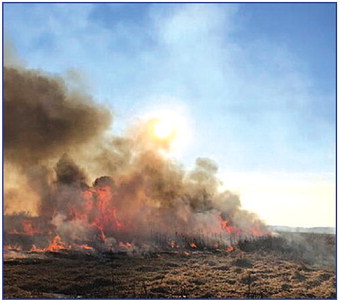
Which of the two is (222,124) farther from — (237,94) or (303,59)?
(303,59)

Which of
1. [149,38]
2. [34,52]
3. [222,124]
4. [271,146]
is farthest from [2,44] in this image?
[271,146]

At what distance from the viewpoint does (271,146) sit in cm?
955

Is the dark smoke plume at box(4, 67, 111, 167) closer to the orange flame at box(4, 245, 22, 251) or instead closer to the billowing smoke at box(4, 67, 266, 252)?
the billowing smoke at box(4, 67, 266, 252)

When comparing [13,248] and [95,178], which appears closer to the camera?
[13,248]

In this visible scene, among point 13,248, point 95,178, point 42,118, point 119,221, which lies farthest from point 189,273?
point 42,118

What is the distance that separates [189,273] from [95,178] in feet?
8.86

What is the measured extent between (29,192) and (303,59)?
20.3 feet

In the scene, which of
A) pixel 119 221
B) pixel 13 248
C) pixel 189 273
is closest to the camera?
pixel 13 248

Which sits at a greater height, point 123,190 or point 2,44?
point 2,44

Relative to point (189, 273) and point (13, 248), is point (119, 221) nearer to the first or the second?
point (189, 273)

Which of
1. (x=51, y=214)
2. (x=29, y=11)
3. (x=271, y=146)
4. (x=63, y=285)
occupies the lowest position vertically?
(x=63, y=285)

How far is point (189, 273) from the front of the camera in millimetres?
9328

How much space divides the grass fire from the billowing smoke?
2 cm

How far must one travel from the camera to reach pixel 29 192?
941 cm
